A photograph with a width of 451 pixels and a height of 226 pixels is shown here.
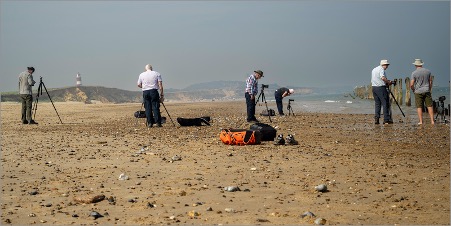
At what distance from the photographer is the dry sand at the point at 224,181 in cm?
602

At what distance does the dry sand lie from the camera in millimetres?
6020

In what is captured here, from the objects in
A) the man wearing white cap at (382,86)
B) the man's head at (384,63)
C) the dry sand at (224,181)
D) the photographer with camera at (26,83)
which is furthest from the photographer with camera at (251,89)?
the photographer with camera at (26,83)

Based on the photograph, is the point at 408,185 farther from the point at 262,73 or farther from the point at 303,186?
the point at 262,73

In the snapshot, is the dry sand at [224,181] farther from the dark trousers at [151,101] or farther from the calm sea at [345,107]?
the calm sea at [345,107]

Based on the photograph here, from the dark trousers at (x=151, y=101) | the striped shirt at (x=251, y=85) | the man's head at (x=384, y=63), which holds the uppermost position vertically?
the man's head at (x=384, y=63)

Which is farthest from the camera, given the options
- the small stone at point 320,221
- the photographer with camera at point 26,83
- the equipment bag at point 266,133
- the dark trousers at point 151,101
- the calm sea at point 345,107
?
the calm sea at point 345,107

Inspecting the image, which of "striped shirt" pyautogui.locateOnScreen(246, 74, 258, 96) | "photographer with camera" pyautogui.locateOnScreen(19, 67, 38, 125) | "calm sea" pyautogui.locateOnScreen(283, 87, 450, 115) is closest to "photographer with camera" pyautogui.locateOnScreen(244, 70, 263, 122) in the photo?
"striped shirt" pyautogui.locateOnScreen(246, 74, 258, 96)

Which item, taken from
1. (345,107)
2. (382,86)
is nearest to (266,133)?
(382,86)

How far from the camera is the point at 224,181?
7.79 m

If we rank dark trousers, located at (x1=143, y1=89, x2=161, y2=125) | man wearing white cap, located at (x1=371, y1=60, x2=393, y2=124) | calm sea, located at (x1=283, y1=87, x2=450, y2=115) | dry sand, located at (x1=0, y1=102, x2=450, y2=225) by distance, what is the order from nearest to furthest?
dry sand, located at (x1=0, y1=102, x2=450, y2=225) < dark trousers, located at (x1=143, y1=89, x2=161, y2=125) < man wearing white cap, located at (x1=371, y1=60, x2=393, y2=124) < calm sea, located at (x1=283, y1=87, x2=450, y2=115)

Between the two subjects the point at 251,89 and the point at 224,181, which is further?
the point at 251,89

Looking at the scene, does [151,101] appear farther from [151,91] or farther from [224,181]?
[224,181]

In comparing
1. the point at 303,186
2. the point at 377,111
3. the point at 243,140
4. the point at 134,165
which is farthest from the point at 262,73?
the point at 303,186

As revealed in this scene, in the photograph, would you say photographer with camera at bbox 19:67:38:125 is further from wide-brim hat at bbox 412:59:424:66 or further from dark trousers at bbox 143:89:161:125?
wide-brim hat at bbox 412:59:424:66
